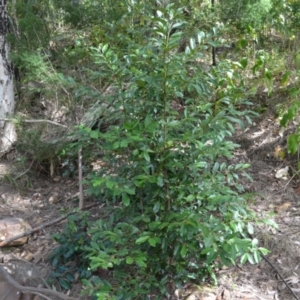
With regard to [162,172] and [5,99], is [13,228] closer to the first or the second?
[5,99]

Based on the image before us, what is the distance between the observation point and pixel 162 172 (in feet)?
9.43

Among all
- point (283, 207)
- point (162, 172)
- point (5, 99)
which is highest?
point (162, 172)

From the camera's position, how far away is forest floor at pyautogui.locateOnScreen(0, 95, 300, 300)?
3.50 metres

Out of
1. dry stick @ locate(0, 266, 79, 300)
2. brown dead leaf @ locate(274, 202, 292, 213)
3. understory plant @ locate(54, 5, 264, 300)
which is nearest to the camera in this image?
understory plant @ locate(54, 5, 264, 300)

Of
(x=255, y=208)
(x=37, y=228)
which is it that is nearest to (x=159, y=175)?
(x=255, y=208)

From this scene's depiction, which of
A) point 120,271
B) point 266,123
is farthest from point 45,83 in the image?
point 120,271

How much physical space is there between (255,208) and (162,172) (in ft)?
5.34

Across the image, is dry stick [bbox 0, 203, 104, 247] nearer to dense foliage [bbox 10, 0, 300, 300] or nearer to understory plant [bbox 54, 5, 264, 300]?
dense foliage [bbox 10, 0, 300, 300]

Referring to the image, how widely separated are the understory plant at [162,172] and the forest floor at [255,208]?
1.32 ft

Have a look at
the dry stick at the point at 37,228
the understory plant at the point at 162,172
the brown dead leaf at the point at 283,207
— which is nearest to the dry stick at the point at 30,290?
the dry stick at the point at 37,228

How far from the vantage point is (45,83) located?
5.21 m

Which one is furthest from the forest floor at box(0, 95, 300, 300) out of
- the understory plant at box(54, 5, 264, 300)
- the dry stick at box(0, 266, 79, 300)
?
the understory plant at box(54, 5, 264, 300)

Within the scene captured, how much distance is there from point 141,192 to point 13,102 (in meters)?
3.26

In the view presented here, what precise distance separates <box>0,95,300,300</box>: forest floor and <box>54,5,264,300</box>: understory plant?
40 cm
